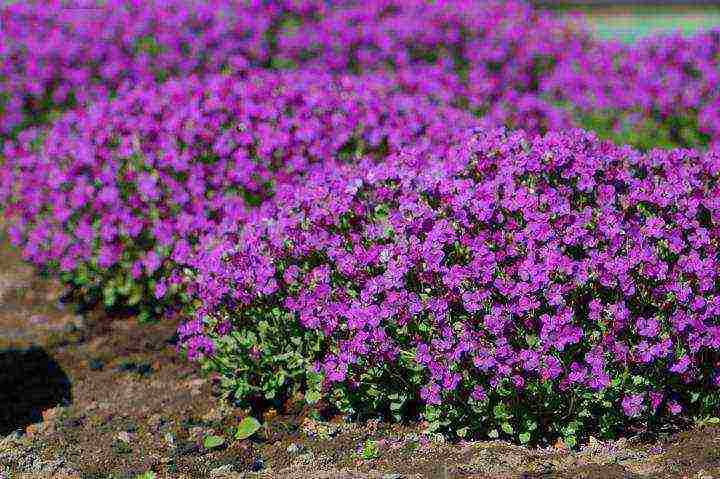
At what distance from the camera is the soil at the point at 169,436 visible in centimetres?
402

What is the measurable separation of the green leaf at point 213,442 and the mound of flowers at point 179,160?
922 mm

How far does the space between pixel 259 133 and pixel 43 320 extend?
5.41ft

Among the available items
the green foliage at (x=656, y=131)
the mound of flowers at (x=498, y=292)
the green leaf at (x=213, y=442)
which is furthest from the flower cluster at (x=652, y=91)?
the green leaf at (x=213, y=442)

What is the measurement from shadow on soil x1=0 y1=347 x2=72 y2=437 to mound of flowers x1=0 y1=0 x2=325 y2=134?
2610mm

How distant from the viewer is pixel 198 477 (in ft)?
14.3

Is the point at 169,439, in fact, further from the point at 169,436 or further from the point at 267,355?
the point at 267,355

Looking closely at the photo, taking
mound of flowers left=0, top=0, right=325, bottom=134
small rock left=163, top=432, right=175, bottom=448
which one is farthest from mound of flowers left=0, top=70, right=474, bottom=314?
mound of flowers left=0, top=0, right=325, bottom=134

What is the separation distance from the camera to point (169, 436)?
472 centimetres

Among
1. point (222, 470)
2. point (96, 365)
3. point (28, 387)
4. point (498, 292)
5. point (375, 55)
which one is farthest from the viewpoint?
point (375, 55)

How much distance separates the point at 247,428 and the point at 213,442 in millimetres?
162

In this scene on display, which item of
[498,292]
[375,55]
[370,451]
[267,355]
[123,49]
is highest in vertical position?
[123,49]

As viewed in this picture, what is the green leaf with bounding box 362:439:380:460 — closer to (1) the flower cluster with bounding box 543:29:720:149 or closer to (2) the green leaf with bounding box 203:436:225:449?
(2) the green leaf with bounding box 203:436:225:449

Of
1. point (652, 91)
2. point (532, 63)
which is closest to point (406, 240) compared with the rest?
point (652, 91)

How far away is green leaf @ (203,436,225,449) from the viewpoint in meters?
4.59
